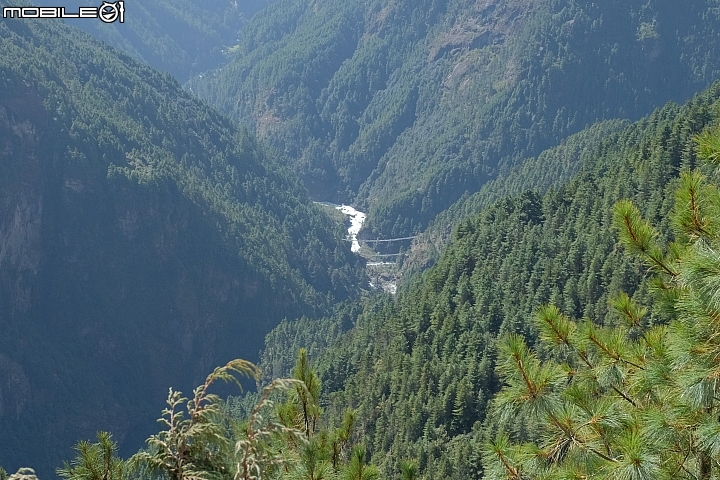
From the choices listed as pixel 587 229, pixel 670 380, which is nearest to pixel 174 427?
pixel 670 380

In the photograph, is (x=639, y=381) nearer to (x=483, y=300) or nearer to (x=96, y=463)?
(x=96, y=463)

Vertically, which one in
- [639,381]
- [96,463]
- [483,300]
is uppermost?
[639,381]

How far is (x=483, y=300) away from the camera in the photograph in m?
100

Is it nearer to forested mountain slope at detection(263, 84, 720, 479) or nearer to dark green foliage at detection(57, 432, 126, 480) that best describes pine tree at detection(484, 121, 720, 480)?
dark green foliage at detection(57, 432, 126, 480)

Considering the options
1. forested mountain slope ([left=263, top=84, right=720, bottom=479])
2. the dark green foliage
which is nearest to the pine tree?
the dark green foliage

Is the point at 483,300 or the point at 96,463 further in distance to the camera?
the point at 483,300

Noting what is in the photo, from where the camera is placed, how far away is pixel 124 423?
191 meters

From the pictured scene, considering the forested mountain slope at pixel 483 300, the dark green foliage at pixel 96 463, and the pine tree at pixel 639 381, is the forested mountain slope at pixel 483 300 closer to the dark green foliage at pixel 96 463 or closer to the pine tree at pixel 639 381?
the pine tree at pixel 639 381

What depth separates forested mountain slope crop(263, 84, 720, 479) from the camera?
82.8 m

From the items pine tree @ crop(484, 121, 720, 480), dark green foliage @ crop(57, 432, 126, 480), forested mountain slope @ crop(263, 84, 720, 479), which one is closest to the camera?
pine tree @ crop(484, 121, 720, 480)

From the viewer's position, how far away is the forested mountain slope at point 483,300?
8281 cm

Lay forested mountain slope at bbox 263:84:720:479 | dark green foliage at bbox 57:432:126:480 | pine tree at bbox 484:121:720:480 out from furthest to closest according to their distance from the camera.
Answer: forested mountain slope at bbox 263:84:720:479, dark green foliage at bbox 57:432:126:480, pine tree at bbox 484:121:720:480

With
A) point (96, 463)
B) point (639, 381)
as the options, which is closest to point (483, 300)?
point (639, 381)

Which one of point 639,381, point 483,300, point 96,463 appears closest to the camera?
point 96,463
